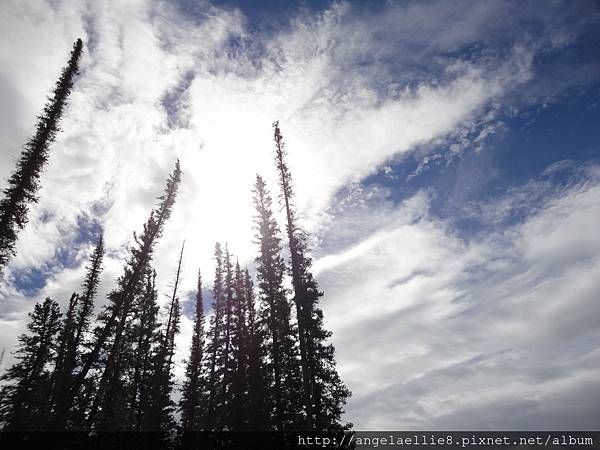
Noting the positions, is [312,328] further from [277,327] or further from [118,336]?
[118,336]

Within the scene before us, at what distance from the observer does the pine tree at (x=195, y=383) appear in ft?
81.3

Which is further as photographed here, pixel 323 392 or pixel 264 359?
pixel 264 359

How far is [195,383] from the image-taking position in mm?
26047

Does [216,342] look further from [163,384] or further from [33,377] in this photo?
[33,377]

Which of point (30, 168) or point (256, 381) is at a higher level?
point (30, 168)

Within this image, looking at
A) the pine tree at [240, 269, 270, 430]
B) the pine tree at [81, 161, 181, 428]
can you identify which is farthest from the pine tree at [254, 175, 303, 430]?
the pine tree at [81, 161, 181, 428]

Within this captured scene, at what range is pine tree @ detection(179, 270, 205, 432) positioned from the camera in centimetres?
2479

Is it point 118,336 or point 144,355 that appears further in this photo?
point 144,355

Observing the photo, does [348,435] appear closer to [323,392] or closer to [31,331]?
[323,392]

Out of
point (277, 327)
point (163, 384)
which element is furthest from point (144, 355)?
point (277, 327)

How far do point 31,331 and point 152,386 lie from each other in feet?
61.7

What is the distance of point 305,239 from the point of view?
69.3 feet

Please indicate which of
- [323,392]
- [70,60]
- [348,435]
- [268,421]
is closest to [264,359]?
[268,421]

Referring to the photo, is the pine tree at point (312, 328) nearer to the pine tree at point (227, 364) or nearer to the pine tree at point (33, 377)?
the pine tree at point (227, 364)
